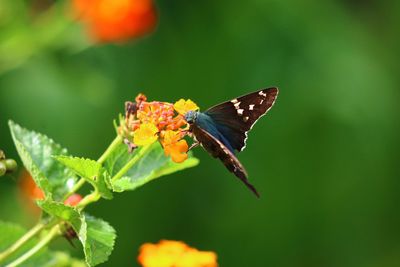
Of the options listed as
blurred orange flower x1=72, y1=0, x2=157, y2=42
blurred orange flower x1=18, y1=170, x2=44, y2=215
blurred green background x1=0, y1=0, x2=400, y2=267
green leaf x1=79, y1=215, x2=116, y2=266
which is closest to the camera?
green leaf x1=79, y1=215, x2=116, y2=266

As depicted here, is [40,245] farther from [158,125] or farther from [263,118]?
[263,118]

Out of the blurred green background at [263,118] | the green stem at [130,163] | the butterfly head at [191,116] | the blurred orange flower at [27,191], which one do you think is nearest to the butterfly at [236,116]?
the butterfly head at [191,116]

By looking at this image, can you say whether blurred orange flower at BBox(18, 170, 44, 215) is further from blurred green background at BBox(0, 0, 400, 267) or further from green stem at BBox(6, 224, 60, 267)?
green stem at BBox(6, 224, 60, 267)

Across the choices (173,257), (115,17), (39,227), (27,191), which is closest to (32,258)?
(39,227)

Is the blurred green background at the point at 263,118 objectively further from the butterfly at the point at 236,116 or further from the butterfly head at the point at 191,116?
the butterfly head at the point at 191,116

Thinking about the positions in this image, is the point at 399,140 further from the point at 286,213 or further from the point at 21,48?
the point at 21,48

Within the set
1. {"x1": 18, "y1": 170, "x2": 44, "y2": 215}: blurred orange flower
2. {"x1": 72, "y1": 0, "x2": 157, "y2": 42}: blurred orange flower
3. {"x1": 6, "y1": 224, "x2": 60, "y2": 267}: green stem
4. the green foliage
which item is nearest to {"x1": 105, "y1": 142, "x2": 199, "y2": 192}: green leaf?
the green foliage
